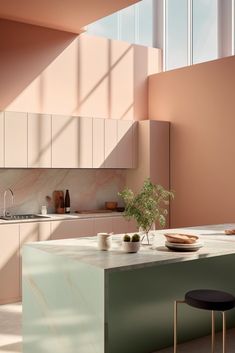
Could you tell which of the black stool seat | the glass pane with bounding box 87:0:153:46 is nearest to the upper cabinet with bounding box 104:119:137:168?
the glass pane with bounding box 87:0:153:46

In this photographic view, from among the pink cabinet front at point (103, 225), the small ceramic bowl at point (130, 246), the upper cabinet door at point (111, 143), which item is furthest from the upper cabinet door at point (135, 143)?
the small ceramic bowl at point (130, 246)

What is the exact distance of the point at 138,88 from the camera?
709cm

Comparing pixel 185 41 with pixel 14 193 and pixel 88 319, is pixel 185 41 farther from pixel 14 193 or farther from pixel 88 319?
pixel 88 319

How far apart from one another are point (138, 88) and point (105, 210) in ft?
6.44

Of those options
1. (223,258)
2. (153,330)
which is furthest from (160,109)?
(153,330)

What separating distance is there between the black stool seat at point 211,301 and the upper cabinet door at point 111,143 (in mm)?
3498

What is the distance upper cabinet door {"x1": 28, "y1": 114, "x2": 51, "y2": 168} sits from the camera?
559cm

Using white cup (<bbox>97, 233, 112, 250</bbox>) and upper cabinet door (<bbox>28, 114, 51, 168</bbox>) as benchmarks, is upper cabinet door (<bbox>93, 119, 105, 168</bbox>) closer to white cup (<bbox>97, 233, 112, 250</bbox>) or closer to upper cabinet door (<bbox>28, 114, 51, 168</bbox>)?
upper cabinet door (<bbox>28, 114, 51, 168</bbox>)

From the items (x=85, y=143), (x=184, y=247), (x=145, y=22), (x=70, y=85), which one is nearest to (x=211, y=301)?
(x=184, y=247)

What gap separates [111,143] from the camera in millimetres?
6332

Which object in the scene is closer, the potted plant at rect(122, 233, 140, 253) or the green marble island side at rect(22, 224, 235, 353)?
the green marble island side at rect(22, 224, 235, 353)

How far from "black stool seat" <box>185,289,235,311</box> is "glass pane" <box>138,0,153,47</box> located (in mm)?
5161

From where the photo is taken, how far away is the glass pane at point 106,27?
6707 millimetres

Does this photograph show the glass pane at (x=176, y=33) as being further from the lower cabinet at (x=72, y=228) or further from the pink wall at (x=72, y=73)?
the lower cabinet at (x=72, y=228)
